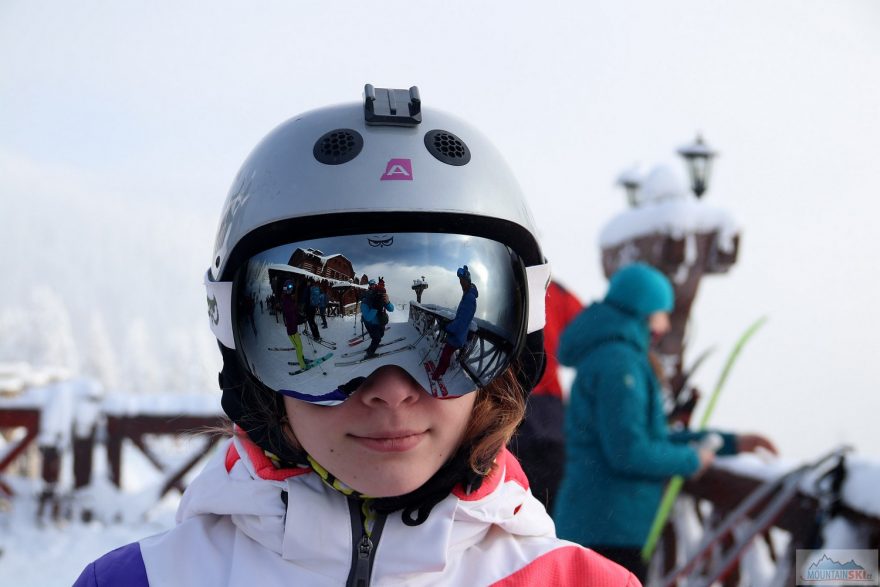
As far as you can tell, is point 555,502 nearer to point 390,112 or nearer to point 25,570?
point 390,112

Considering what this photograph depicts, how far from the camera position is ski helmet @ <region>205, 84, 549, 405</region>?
1.39 m

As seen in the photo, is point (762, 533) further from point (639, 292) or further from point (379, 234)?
point (379, 234)

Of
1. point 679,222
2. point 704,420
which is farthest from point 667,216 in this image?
point 704,420

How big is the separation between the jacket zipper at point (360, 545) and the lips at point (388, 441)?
0.48 feet

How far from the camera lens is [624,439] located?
10.3 feet

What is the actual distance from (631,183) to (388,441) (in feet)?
21.8

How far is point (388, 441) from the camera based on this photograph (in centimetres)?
132

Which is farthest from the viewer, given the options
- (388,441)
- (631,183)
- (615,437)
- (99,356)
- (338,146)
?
(99,356)

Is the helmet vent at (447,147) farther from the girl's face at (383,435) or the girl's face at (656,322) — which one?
the girl's face at (656,322)

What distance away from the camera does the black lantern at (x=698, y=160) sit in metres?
6.71

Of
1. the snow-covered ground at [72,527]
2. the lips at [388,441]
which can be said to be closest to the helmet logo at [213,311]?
the lips at [388,441]

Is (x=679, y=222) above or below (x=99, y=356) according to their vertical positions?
above

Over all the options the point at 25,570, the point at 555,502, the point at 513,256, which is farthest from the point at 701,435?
the point at 25,570

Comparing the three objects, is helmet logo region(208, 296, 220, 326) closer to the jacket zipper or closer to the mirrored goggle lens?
the mirrored goggle lens
